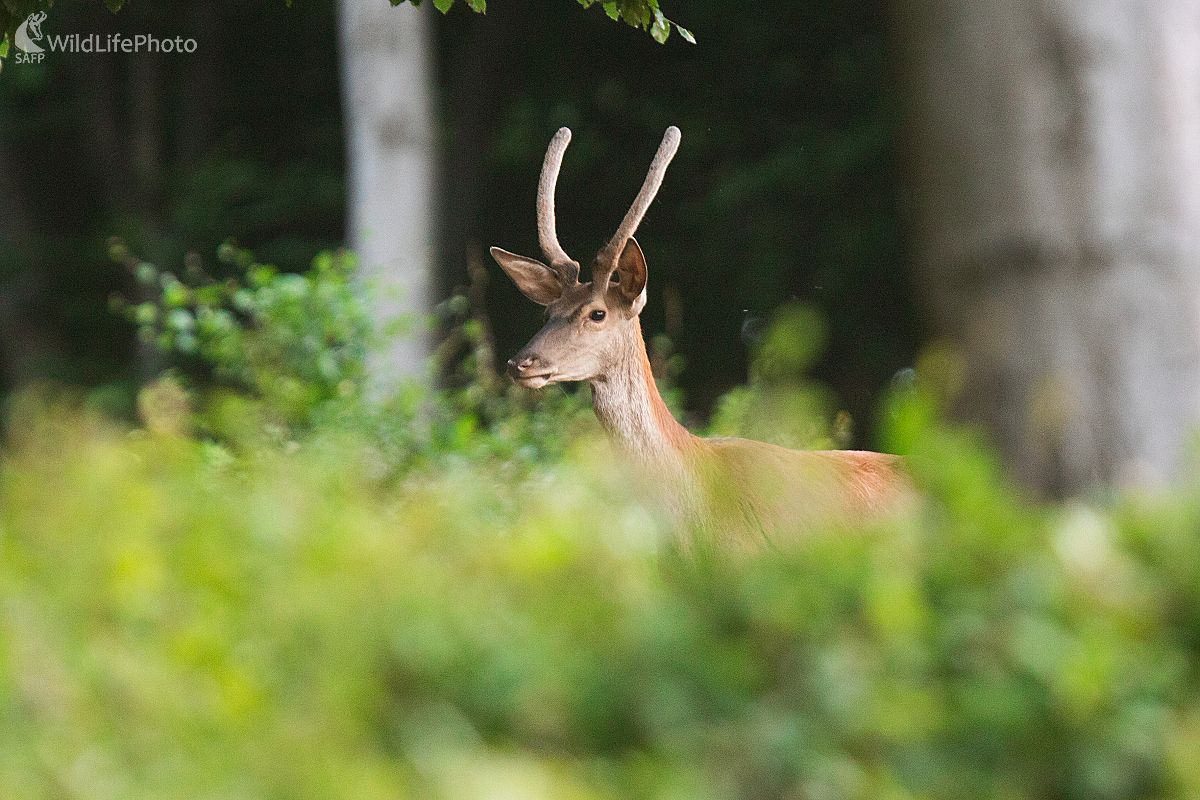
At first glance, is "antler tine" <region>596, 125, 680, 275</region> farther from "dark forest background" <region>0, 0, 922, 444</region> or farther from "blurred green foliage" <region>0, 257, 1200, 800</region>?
"dark forest background" <region>0, 0, 922, 444</region>

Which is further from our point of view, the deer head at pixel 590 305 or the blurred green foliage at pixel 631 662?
the deer head at pixel 590 305

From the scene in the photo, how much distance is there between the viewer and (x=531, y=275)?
224 inches

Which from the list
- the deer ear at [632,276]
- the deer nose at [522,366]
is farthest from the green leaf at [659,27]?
the deer nose at [522,366]

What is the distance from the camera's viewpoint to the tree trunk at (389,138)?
33.7 ft

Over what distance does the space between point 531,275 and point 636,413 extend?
37.3 inches

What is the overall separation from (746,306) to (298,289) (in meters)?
8.03

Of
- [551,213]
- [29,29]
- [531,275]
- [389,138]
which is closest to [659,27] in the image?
[551,213]

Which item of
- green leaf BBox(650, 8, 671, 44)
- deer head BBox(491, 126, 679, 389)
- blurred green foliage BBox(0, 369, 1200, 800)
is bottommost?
blurred green foliage BBox(0, 369, 1200, 800)

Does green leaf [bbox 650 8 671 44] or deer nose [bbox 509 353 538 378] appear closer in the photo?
green leaf [bbox 650 8 671 44]

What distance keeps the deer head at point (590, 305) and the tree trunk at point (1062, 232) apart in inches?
107

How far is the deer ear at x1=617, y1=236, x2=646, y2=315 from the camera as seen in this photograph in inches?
207

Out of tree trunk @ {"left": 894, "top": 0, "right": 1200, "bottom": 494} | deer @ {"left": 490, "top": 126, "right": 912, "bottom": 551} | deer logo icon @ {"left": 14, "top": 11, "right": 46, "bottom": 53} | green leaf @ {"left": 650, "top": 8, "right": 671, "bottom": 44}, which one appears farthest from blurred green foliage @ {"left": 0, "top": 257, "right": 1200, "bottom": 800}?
deer logo icon @ {"left": 14, "top": 11, "right": 46, "bottom": 53}

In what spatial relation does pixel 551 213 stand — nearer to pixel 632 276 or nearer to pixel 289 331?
pixel 632 276

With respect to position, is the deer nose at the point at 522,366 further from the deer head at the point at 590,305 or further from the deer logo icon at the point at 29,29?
the deer logo icon at the point at 29,29
